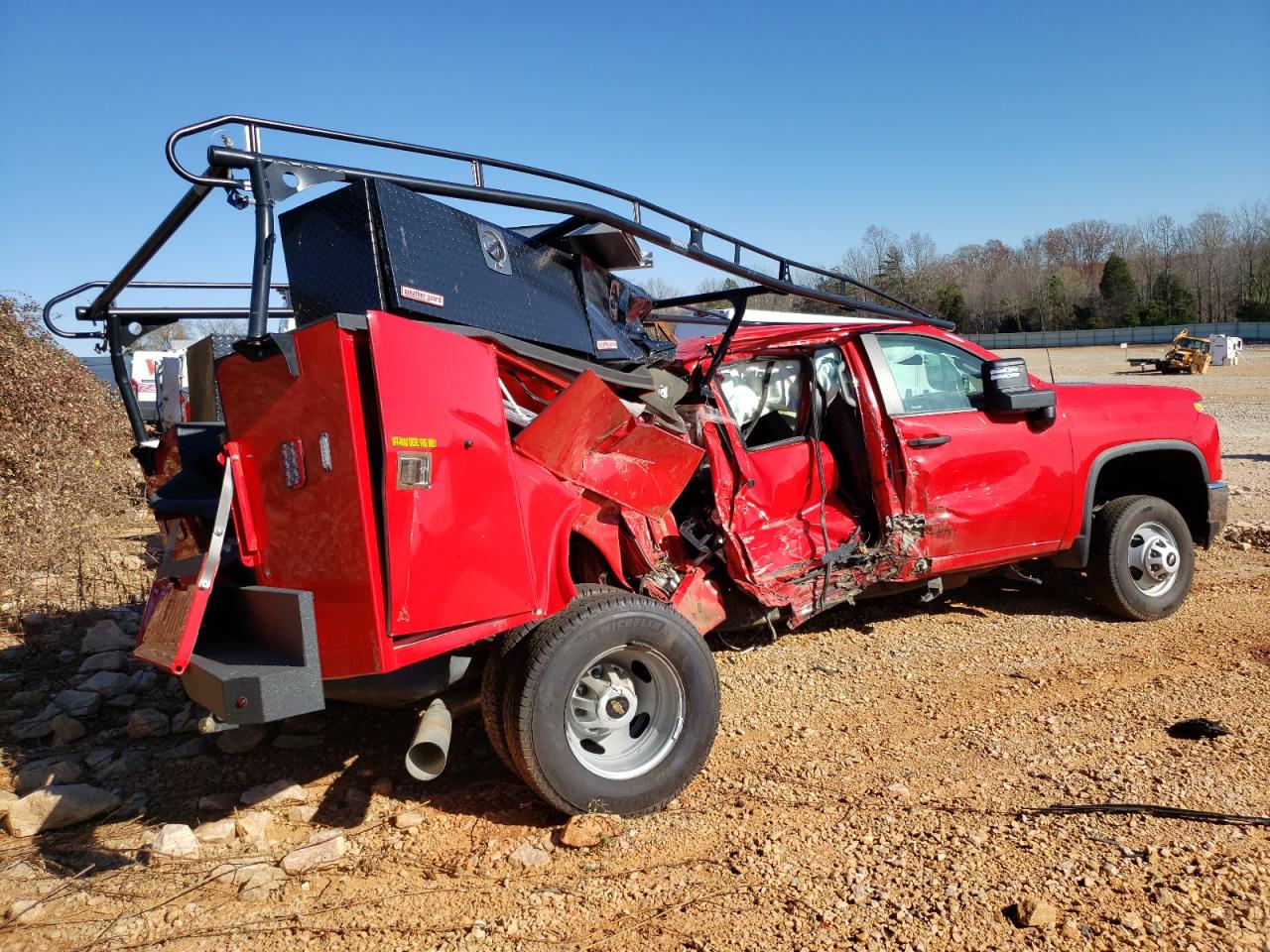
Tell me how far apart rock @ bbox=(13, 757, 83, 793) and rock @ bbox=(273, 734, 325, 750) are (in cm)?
89

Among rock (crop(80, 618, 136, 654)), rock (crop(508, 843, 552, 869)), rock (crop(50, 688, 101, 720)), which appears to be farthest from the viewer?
rock (crop(80, 618, 136, 654))

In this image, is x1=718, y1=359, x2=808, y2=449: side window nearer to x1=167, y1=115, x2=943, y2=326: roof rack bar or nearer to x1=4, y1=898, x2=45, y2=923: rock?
x1=167, y1=115, x2=943, y2=326: roof rack bar

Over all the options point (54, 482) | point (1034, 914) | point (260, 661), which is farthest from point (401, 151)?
point (54, 482)

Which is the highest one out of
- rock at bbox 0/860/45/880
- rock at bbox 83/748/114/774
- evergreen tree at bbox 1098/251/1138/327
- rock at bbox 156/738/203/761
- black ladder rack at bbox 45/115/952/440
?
evergreen tree at bbox 1098/251/1138/327

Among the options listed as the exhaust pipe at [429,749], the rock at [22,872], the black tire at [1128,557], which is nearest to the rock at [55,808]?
the rock at [22,872]

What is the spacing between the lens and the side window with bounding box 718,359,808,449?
17.1 ft

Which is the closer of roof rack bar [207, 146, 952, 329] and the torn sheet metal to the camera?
roof rack bar [207, 146, 952, 329]

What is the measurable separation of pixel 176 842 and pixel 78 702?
206 cm

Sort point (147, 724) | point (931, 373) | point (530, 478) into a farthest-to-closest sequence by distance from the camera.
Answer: point (931, 373), point (147, 724), point (530, 478)

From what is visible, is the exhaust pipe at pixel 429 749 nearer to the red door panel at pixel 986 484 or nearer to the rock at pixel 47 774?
the rock at pixel 47 774

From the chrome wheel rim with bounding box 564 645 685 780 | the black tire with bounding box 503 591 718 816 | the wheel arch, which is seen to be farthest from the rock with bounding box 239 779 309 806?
the wheel arch

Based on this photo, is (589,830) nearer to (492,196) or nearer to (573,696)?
(573,696)

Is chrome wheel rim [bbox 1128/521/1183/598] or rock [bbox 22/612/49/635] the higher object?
rock [bbox 22/612/49/635]

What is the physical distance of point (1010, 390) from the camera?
5223 mm
